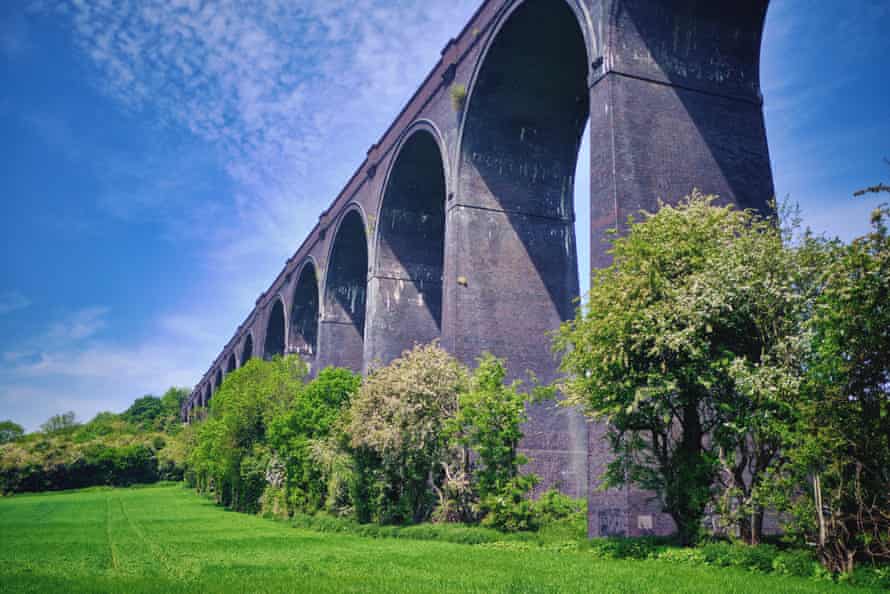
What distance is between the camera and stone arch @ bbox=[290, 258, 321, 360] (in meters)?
42.4

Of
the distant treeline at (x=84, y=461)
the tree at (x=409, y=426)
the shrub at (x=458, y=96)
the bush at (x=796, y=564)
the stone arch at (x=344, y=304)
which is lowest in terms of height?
the distant treeline at (x=84, y=461)

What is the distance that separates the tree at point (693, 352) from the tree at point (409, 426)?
6.48 m

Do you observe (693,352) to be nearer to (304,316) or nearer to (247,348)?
(304,316)

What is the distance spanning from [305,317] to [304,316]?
9 cm

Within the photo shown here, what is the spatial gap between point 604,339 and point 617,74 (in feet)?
21.0

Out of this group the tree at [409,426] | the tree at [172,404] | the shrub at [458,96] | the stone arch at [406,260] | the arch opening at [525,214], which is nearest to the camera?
the tree at [409,426]

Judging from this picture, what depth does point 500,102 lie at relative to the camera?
20.3 metres

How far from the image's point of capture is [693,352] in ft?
30.8

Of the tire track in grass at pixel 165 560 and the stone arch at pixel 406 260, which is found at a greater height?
the stone arch at pixel 406 260

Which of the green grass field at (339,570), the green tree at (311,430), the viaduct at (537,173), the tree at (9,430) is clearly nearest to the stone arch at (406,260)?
the viaduct at (537,173)

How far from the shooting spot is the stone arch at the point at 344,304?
34906mm

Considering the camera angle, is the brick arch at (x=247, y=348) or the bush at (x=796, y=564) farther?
the brick arch at (x=247, y=348)

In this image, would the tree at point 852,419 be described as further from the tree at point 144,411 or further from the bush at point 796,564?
the tree at point 144,411

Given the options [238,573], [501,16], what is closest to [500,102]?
[501,16]
